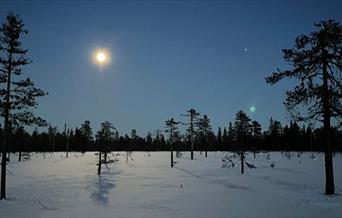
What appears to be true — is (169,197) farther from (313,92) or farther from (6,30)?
(6,30)

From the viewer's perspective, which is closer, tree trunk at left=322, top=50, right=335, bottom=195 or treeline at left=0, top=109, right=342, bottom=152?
tree trunk at left=322, top=50, right=335, bottom=195

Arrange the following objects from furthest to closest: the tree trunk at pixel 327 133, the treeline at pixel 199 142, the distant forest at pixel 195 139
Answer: the distant forest at pixel 195 139 < the treeline at pixel 199 142 < the tree trunk at pixel 327 133

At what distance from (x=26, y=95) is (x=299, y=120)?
1954 centimetres

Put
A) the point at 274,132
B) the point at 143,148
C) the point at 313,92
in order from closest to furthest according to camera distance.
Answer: the point at 313,92 < the point at 274,132 < the point at 143,148

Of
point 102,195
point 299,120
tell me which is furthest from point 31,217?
point 299,120

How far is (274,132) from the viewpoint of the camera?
9588 cm

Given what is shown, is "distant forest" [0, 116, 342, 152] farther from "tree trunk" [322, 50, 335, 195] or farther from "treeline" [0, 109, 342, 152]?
"tree trunk" [322, 50, 335, 195]

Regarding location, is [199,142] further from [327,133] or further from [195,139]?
[327,133]

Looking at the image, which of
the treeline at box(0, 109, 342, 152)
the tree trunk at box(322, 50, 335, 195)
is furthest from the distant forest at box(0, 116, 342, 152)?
the tree trunk at box(322, 50, 335, 195)

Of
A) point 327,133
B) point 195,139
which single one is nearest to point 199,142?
point 195,139

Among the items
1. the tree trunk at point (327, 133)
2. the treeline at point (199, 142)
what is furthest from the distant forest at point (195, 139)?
the tree trunk at point (327, 133)

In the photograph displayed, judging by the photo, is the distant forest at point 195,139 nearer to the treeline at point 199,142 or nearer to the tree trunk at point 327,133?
the treeline at point 199,142

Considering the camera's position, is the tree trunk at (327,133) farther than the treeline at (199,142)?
No

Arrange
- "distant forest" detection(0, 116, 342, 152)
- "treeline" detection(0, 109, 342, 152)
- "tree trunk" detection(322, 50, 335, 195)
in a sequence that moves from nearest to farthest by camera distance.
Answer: "tree trunk" detection(322, 50, 335, 195) → "treeline" detection(0, 109, 342, 152) → "distant forest" detection(0, 116, 342, 152)
